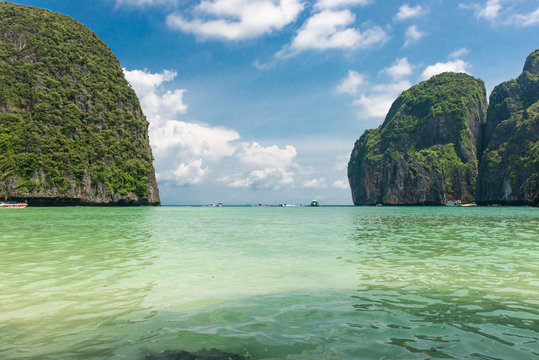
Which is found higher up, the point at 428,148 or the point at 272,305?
the point at 428,148

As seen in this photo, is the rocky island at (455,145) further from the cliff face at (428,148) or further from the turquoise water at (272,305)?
the turquoise water at (272,305)

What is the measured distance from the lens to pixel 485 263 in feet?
36.4

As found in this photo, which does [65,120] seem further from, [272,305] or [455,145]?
[455,145]

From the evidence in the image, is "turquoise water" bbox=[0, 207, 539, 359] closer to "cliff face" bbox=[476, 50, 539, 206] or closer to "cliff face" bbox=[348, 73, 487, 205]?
"cliff face" bbox=[476, 50, 539, 206]

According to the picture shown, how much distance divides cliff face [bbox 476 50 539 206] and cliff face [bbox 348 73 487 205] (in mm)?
14212

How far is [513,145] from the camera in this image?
11856 centimetres

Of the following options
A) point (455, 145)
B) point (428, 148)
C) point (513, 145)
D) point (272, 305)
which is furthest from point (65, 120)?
point (455, 145)

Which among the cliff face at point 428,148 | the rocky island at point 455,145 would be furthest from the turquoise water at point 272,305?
the cliff face at point 428,148

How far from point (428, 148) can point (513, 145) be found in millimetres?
47128

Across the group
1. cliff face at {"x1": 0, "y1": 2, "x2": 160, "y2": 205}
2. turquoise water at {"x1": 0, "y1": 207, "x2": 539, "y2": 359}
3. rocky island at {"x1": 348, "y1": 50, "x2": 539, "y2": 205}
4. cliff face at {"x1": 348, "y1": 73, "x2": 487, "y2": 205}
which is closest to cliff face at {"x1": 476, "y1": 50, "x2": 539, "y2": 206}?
rocky island at {"x1": 348, "y1": 50, "x2": 539, "y2": 205}

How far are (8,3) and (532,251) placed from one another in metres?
138

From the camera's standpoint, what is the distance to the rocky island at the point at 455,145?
11869 centimetres

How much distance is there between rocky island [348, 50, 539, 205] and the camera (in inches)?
4673

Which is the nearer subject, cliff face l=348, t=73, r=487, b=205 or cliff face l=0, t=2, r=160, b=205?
cliff face l=0, t=2, r=160, b=205
